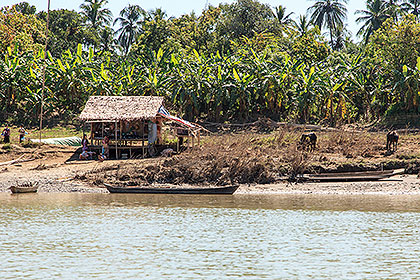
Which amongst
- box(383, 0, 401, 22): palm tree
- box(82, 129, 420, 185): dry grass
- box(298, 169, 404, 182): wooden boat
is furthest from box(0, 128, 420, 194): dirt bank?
box(383, 0, 401, 22): palm tree

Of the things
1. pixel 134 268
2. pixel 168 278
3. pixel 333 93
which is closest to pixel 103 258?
pixel 134 268

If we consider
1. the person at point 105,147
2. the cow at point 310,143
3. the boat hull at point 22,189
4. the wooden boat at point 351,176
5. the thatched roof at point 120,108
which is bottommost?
the boat hull at point 22,189

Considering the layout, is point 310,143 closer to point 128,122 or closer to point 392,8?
point 128,122

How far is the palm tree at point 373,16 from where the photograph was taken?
5069cm

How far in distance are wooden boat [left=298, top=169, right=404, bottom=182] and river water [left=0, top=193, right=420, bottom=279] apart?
58.4 inches

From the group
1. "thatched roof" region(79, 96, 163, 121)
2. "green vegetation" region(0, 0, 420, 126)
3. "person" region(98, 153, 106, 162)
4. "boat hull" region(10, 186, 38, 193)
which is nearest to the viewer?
"boat hull" region(10, 186, 38, 193)

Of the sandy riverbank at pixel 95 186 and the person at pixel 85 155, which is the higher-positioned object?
the person at pixel 85 155

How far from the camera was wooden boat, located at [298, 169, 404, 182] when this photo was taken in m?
21.2

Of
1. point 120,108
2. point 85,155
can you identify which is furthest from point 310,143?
point 85,155

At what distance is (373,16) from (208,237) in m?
40.7

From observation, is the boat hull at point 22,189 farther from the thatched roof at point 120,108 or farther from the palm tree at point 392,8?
the palm tree at point 392,8

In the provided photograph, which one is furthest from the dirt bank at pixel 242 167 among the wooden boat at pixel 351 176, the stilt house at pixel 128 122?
the stilt house at pixel 128 122

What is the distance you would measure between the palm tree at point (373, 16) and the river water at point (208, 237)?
112ft

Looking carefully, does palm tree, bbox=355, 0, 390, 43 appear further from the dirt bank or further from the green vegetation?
the dirt bank
